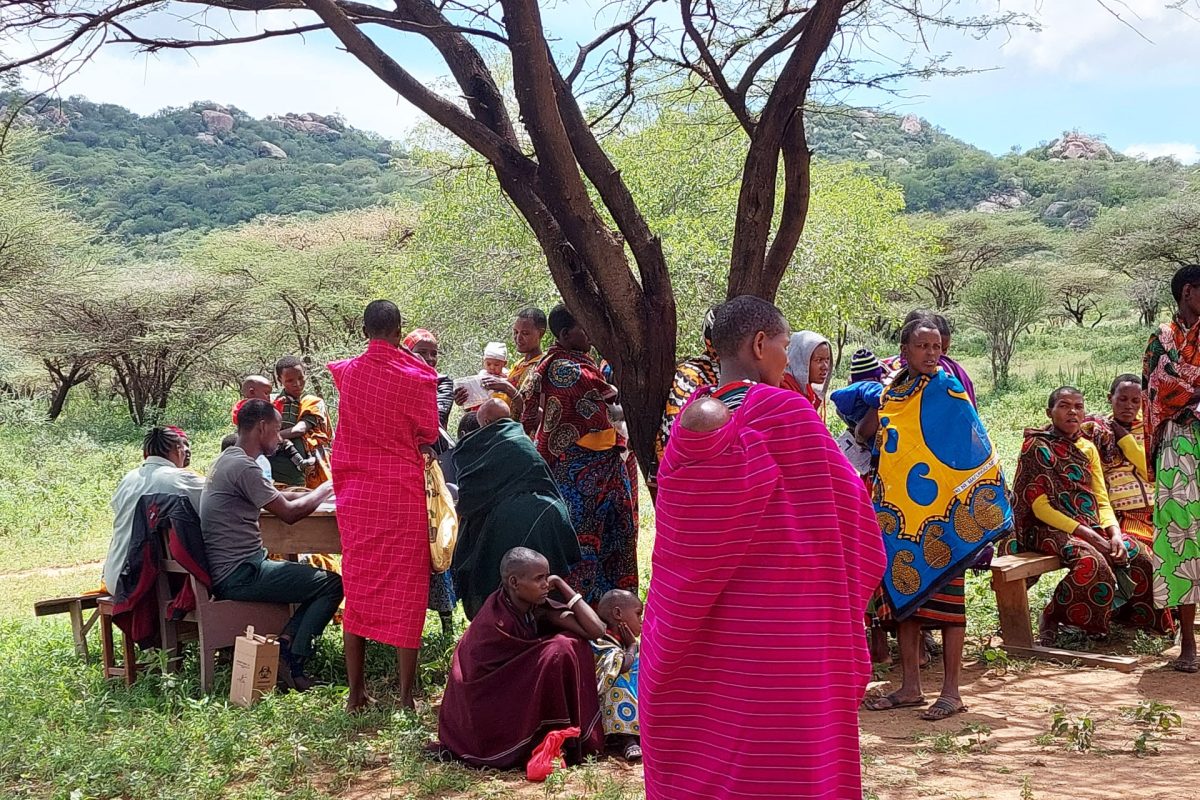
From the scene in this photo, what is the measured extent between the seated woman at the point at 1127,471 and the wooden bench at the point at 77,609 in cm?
552

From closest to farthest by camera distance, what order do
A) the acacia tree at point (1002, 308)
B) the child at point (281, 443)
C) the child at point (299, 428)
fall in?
1. the child at point (281, 443)
2. the child at point (299, 428)
3. the acacia tree at point (1002, 308)

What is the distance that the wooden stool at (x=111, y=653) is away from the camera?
18.4ft

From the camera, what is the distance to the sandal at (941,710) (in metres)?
4.66

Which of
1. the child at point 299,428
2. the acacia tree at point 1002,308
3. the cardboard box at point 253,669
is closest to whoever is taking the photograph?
the cardboard box at point 253,669

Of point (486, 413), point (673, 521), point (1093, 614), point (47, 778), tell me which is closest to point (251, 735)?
point (47, 778)

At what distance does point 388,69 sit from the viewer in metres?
4.91

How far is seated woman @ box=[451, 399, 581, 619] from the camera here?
5.07m

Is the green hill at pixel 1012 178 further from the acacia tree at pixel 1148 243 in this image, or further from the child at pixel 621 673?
the child at pixel 621 673

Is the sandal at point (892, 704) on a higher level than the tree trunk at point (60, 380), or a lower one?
lower

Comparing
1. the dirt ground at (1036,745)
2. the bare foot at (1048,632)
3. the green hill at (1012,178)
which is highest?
the green hill at (1012,178)

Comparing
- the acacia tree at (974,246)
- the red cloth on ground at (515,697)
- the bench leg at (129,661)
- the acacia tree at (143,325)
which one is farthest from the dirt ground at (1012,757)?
the acacia tree at (974,246)

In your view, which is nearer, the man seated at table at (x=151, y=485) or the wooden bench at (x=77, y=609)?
the man seated at table at (x=151, y=485)

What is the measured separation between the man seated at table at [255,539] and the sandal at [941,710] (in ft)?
9.66

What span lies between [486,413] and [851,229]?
1333cm
